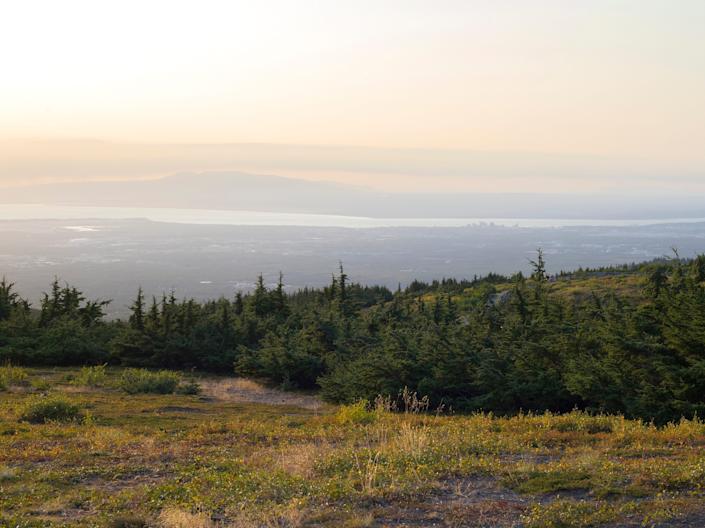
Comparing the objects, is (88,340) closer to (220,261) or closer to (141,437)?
(141,437)

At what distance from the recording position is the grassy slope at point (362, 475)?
734cm

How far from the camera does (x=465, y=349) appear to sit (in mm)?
20625

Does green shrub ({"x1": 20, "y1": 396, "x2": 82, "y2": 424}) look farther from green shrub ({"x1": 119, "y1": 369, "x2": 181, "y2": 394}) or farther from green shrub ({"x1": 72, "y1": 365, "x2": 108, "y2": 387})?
green shrub ({"x1": 72, "y1": 365, "x2": 108, "y2": 387})

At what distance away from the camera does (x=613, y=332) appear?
674 inches

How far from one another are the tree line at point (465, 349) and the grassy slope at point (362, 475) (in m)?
3.11

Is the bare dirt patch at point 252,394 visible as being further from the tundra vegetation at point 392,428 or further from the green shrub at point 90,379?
the green shrub at point 90,379

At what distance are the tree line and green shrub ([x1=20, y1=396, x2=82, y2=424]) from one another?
31.7 ft

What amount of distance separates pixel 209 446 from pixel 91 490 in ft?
11.5

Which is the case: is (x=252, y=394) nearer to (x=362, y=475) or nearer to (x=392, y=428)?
(x=392, y=428)

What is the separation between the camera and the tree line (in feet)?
51.7

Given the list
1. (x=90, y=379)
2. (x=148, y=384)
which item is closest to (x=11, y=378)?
(x=90, y=379)

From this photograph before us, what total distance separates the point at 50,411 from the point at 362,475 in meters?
12.0

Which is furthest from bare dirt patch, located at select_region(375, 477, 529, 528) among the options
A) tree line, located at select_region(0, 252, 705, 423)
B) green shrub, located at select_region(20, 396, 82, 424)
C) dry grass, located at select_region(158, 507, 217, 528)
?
green shrub, located at select_region(20, 396, 82, 424)

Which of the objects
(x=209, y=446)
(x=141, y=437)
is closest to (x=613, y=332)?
(x=209, y=446)
